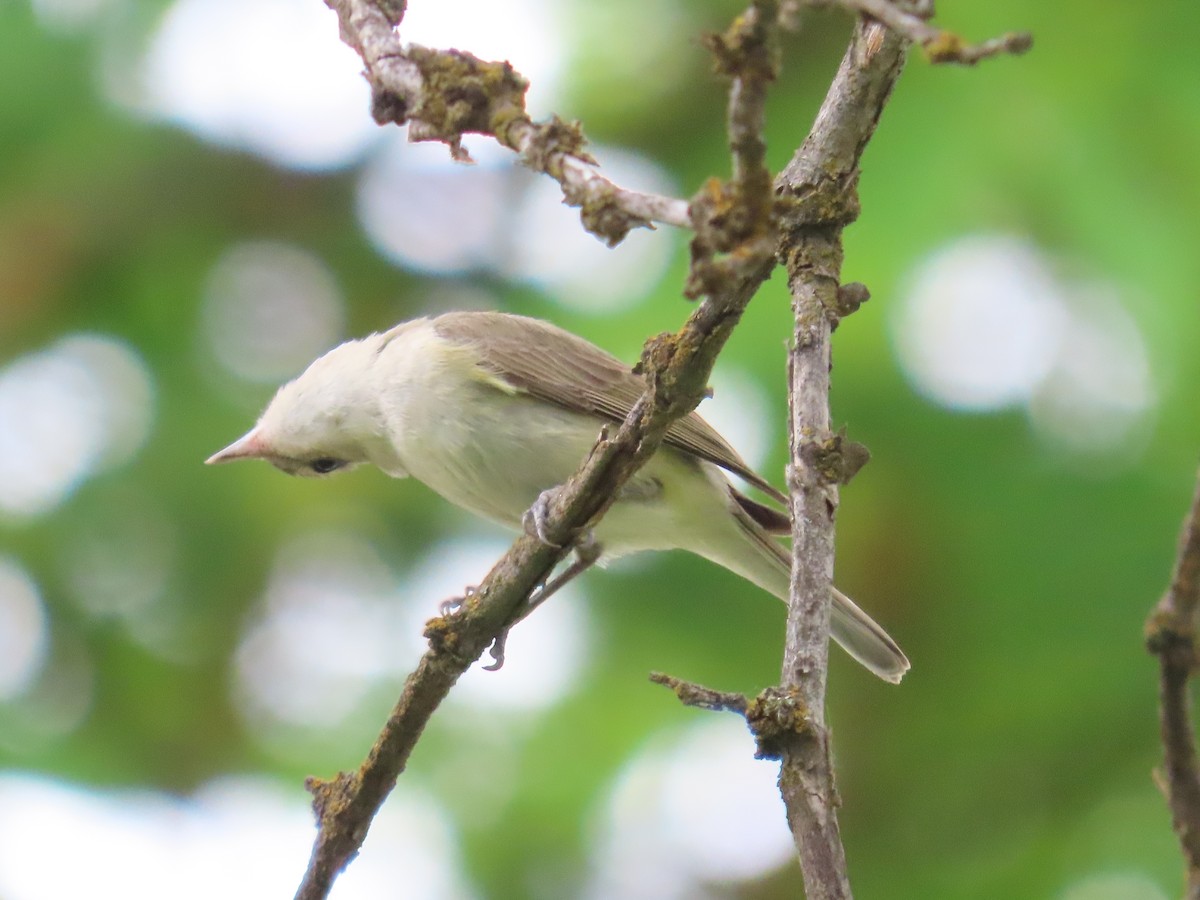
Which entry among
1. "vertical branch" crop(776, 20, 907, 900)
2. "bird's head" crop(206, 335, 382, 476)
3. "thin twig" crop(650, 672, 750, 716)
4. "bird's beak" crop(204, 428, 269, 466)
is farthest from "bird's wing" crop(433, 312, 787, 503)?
"thin twig" crop(650, 672, 750, 716)

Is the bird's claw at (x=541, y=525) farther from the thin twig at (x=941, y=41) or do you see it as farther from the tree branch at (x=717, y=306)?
the thin twig at (x=941, y=41)

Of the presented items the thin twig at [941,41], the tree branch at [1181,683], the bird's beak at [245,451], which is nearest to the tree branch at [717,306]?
the thin twig at [941,41]

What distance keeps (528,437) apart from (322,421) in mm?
775

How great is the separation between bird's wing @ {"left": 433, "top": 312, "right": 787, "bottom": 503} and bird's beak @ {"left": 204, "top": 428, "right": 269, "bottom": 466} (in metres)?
0.71

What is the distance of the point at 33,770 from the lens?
14.2ft

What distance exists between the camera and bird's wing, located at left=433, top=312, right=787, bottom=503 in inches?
149

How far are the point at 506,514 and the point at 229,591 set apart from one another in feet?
4.42

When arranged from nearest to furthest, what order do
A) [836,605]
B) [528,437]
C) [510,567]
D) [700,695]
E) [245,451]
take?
[700,695], [510,567], [836,605], [528,437], [245,451]

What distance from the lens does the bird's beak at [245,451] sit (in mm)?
4387

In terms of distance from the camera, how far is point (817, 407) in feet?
7.47

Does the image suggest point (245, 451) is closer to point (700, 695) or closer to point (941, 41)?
point (700, 695)

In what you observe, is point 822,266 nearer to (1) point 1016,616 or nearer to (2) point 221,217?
(1) point 1016,616

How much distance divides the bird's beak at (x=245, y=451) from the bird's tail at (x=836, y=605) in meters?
1.46

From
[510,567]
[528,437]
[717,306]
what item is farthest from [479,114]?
[528,437]
